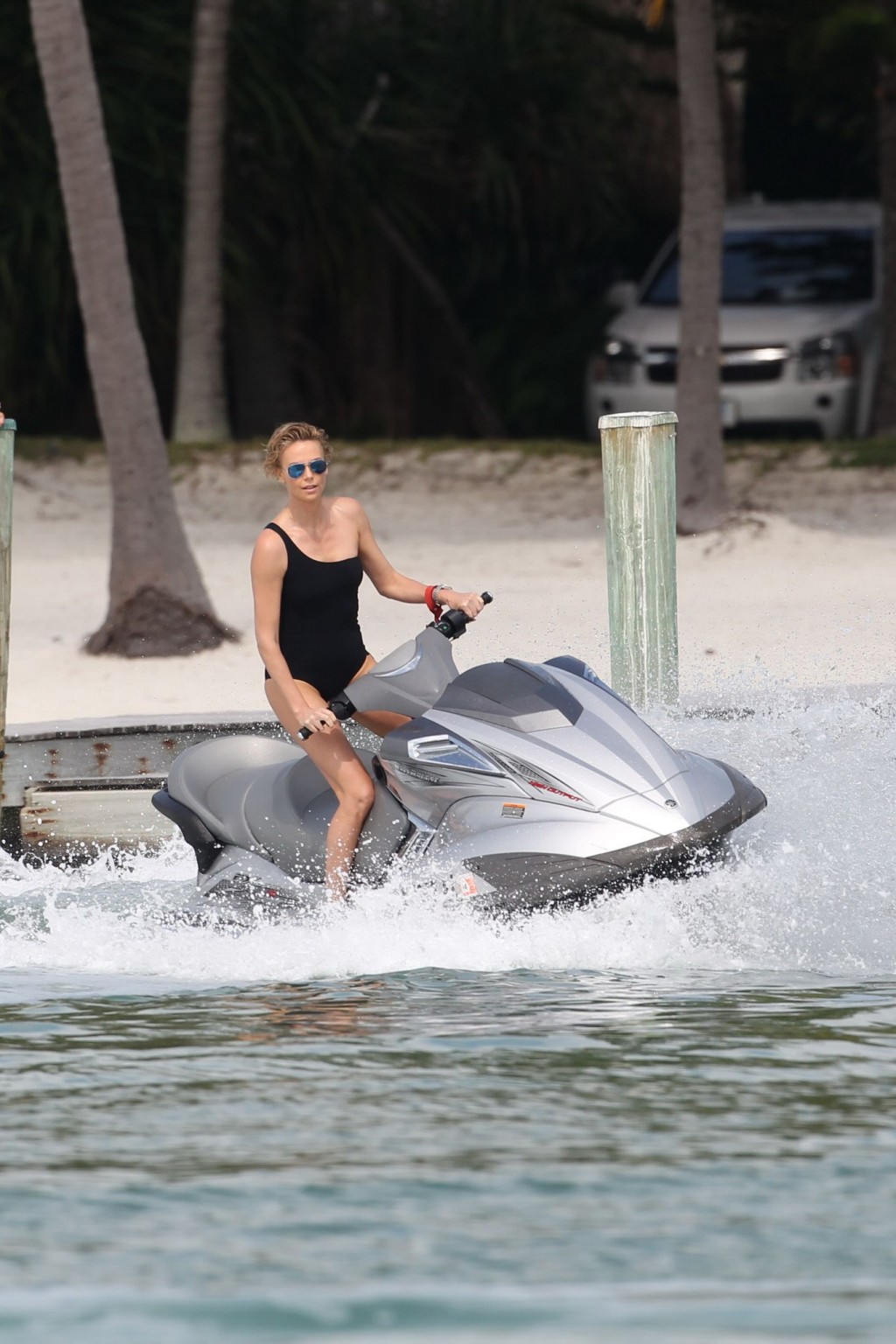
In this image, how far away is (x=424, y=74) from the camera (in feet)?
62.5

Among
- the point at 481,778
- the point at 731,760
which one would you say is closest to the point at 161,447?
the point at 731,760

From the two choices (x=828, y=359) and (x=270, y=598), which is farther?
(x=828, y=359)

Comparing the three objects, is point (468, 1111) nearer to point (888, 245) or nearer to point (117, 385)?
point (117, 385)

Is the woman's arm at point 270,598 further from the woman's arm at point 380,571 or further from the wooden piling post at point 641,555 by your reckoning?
the wooden piling post at point 641,555

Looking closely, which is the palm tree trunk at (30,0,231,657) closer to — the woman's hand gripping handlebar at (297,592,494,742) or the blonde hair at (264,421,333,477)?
the blonde hair at (264,421,333,477)

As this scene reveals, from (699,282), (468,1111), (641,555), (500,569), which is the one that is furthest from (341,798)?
(699,282)

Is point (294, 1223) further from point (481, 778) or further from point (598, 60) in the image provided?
point (598, 60)

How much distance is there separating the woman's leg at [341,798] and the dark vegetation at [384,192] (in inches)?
421

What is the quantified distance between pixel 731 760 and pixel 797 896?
1.48 metres

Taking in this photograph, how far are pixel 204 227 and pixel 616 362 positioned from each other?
10.8ft

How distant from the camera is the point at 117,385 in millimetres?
12102

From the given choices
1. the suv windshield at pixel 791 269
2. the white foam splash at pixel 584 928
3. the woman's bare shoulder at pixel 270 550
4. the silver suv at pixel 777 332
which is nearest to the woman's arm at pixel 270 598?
the woman's bare shoulder at pixel 270 550

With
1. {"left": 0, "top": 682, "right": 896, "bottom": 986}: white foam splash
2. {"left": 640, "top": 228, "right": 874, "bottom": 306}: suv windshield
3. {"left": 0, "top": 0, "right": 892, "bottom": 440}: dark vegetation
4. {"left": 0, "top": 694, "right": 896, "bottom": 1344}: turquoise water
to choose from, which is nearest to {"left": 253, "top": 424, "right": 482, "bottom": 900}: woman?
{"left": 0, "top": 682, "right": 896, "bottom": 986}: white foam splash

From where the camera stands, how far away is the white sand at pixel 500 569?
11359 millimetres
